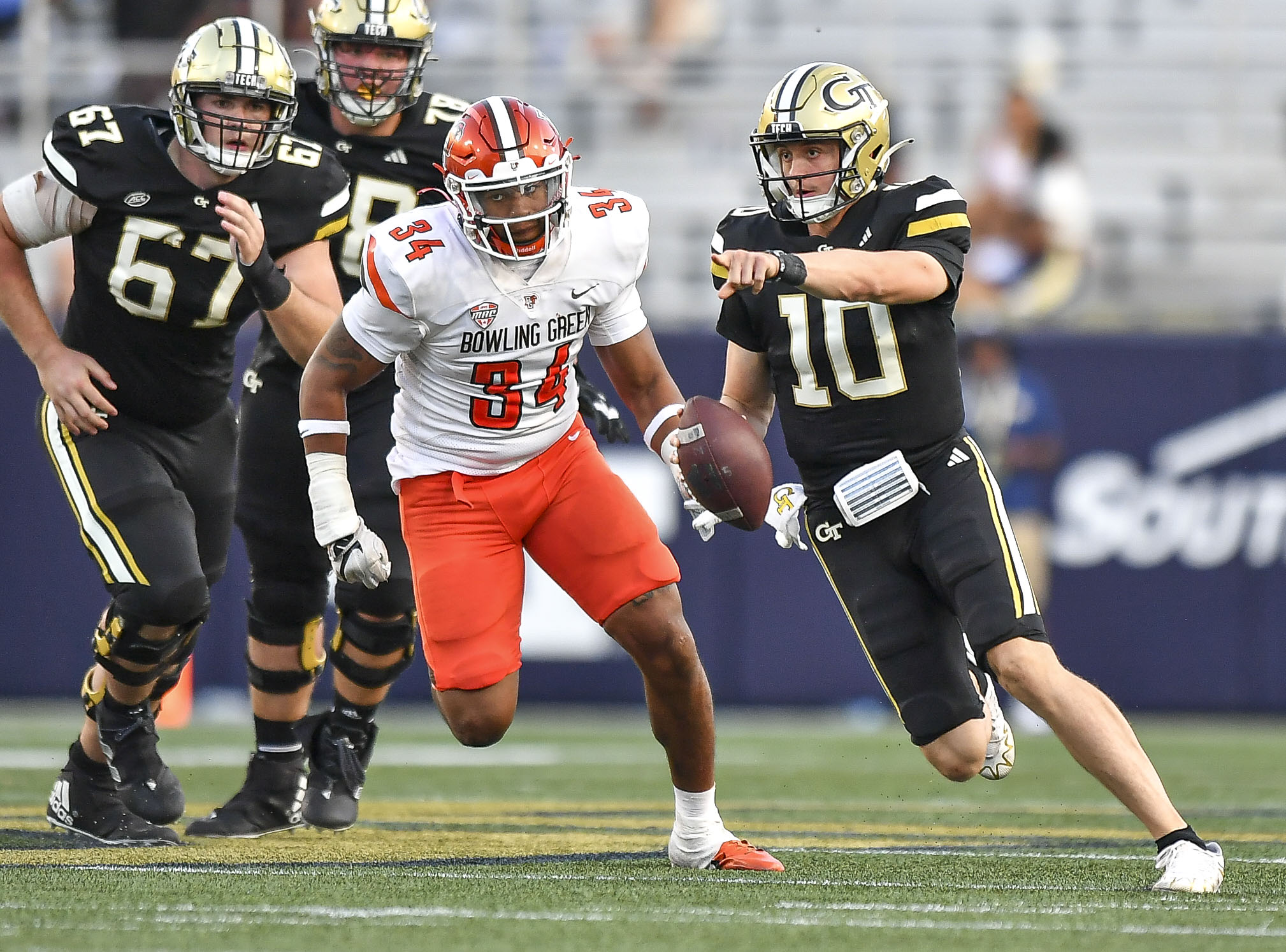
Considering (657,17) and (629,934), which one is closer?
(629,934)

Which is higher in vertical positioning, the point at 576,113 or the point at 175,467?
the point at 175,467

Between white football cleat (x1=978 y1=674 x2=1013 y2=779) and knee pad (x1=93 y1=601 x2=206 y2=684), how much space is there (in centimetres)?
186

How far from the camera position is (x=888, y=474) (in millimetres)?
4367

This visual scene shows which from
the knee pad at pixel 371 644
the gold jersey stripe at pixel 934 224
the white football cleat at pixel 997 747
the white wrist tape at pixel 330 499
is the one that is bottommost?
the knee pad at pixel 371 644

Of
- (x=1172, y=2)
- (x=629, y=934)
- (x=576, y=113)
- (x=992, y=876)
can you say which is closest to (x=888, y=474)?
(x=992, y=876)

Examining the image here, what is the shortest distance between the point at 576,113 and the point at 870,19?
174 centimetres

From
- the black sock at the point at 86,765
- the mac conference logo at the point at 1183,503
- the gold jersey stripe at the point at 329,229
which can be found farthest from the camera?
the mac conference logo at the point at 1183,503

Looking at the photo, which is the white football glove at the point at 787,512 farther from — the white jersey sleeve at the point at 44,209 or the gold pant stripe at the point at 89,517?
the white jersey sleeve at the point at 44,209

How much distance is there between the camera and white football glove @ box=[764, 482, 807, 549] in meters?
4.56

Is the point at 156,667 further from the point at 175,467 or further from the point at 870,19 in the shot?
the point at 870,19

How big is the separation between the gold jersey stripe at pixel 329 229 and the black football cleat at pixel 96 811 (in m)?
1.40

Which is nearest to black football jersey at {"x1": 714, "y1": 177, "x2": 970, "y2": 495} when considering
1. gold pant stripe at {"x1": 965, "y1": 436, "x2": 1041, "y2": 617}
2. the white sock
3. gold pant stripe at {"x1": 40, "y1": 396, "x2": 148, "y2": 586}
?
gold pant stripe at {"x1": 965, "y1": 436, "x2": 1041, "y2": 617}

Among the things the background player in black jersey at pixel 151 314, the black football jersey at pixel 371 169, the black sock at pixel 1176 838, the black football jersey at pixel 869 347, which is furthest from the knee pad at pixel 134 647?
the black sock at pixel 1176 838

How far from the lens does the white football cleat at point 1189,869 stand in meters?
3.90
